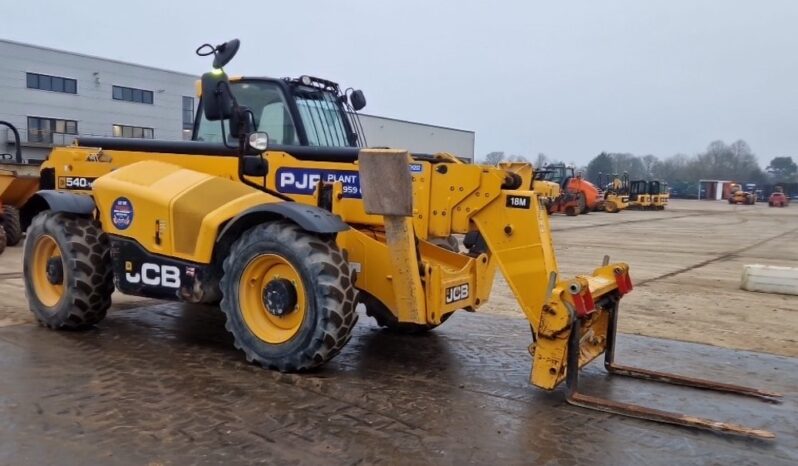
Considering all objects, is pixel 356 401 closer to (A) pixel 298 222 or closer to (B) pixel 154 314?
(A) pixel 298 222

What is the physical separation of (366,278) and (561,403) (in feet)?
5.67

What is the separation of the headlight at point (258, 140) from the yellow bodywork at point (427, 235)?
0.31 meters

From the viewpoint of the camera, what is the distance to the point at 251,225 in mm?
5410

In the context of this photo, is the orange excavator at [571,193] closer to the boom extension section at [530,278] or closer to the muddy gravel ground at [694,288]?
the muddy gravel ground at [694,288]

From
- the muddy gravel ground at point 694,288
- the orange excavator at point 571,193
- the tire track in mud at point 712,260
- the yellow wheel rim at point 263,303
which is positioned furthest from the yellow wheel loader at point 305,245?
the orange excavator at point 571,193

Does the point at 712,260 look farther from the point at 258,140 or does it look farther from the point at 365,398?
the point at 365,398

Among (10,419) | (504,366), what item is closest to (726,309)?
(504,366)

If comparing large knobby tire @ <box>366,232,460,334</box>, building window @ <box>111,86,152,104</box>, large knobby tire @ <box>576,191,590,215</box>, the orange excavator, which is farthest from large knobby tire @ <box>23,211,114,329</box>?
building window @ <box>111,86,152,104</box>

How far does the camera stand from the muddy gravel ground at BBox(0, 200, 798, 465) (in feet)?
12.7

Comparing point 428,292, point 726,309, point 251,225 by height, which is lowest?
point 726,309

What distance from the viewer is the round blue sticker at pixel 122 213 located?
6.01 metres

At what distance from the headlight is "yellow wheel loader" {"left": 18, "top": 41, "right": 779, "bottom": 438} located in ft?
0.04

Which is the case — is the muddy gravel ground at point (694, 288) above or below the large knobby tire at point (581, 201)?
below

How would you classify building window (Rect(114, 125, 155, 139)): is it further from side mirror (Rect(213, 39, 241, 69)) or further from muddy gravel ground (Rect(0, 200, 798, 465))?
side mirror (Rect(213, 39, 241, 69))
